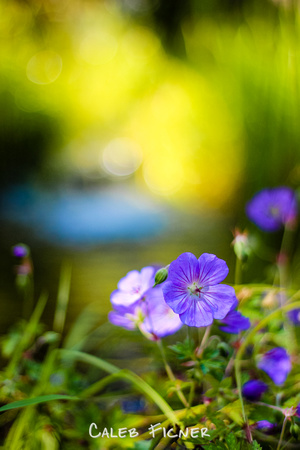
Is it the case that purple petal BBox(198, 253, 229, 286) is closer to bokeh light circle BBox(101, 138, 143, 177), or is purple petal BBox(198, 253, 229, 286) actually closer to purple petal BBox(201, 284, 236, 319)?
purple petal BBox(201, 284, 236, 319)

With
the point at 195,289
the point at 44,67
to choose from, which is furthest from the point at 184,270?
the point at 44,67

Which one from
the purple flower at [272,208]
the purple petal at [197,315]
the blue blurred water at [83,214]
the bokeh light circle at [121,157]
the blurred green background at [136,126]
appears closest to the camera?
the purple petal at [197,315]

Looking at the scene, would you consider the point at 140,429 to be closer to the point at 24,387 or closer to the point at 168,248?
the point at 24,387

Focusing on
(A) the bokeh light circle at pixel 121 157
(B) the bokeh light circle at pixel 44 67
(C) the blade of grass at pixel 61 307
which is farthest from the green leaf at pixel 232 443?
(B) the bokeh light circle at pixel 44 67

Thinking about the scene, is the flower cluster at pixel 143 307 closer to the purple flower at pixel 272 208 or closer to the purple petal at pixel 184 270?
the purple petal at pixel 184 270

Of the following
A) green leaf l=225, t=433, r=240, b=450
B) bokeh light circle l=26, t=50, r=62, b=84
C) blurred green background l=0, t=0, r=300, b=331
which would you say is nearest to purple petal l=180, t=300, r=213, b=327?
green leaf l=225, t=433, r=240, b=450

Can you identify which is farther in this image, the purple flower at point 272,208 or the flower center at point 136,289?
the purple flower at point 272,208
